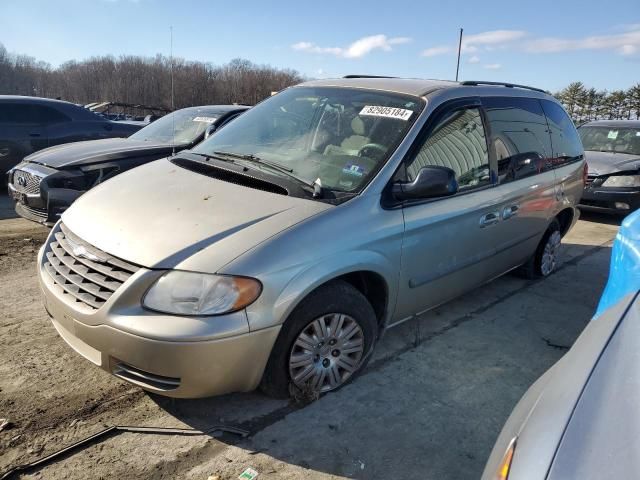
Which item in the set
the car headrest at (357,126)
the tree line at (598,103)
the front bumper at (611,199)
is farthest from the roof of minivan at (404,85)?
the tree line at (598,103)

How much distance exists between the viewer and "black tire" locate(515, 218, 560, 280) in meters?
4.89

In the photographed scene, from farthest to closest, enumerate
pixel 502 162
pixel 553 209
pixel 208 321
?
pixel 553 209
pixel 502 162
pixel 208 321

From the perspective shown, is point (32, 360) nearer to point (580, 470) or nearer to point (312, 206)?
point (312, 206)

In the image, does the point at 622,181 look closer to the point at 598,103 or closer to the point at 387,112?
the point at 387,112

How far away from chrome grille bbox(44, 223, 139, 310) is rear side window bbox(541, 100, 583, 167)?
397 centimetres

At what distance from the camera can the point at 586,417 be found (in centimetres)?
146

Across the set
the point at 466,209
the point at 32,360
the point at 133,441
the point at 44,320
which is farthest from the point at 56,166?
the point at 466,209

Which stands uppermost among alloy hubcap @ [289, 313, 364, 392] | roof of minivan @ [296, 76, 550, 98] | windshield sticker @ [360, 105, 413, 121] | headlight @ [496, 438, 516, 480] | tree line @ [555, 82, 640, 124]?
tree line @ [555, 82, 640, 124]

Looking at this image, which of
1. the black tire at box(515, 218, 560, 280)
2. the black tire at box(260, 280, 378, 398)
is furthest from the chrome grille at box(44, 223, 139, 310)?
the black tire at box(515, 218, 560, 280)

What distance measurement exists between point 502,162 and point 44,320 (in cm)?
359

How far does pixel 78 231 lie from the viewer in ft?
8.80

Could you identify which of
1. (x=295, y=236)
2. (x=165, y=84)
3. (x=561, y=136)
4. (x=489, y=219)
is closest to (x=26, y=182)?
(x=295, y=236)

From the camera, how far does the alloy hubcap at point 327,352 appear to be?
2.65 metres

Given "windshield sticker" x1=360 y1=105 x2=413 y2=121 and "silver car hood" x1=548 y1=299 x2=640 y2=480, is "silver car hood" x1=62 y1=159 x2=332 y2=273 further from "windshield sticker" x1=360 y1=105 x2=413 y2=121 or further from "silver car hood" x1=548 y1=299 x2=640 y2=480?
"silver car hood" x1=548 y1=299 x2=640 y2=480
